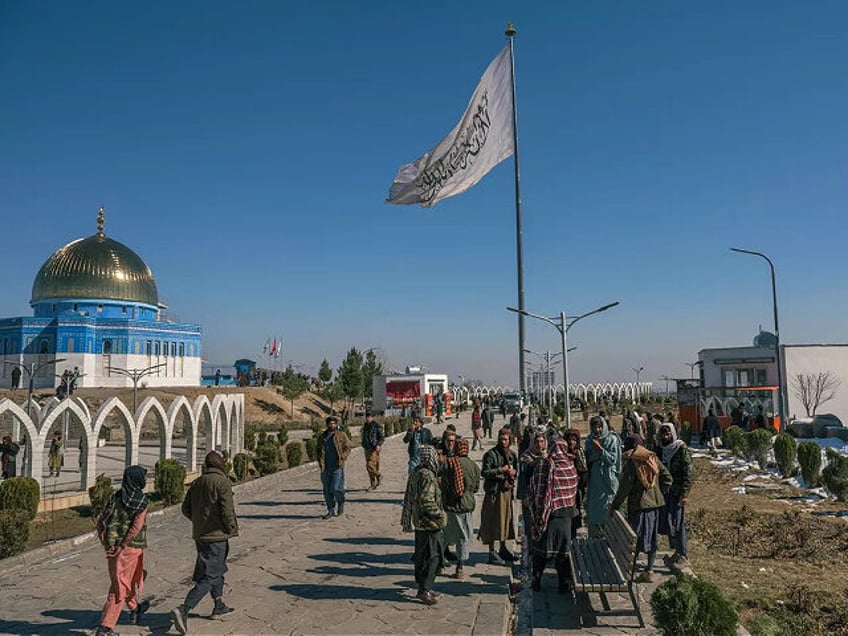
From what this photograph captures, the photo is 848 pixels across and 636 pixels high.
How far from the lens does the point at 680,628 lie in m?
4.51

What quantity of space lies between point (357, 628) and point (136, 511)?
2.19 meters

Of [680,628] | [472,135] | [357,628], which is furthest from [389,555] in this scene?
[472,135]

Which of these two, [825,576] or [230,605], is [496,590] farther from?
[825,576]

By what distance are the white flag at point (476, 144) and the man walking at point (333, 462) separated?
25.7ft

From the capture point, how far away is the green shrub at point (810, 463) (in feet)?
46.4

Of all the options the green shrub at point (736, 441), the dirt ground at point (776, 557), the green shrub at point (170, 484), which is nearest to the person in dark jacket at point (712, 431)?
the green shrub at point (736, 441)

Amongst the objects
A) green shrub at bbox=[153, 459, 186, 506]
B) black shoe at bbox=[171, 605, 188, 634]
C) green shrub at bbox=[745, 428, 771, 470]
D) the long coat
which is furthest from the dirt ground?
green shrub at bbox=[153, 459, 186, 506]

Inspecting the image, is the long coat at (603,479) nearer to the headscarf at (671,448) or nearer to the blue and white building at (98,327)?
the headscarf at (671,448)

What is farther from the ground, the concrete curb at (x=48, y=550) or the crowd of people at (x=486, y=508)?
the crowd of people at (x=486, y=508)

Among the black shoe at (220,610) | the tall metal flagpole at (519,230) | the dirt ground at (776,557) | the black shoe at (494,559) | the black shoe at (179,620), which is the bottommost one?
the dirt ground at (776,557)

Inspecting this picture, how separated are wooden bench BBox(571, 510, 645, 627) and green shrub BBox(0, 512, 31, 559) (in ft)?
23.8

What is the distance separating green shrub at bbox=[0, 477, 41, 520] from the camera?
1091 centimetres

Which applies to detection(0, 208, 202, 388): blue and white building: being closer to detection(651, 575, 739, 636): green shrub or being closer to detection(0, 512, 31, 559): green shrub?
detection(0, 512, 31, 559): green shrub

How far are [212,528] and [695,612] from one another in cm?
413
